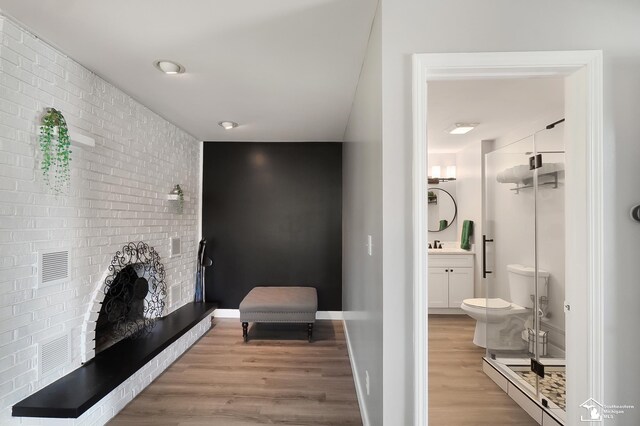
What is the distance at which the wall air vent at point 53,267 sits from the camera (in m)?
1.95

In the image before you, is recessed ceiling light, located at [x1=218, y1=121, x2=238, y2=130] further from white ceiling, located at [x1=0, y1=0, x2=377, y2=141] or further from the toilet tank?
the toilet tank

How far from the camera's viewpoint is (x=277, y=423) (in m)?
2.24

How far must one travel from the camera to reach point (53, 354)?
204 centimetres

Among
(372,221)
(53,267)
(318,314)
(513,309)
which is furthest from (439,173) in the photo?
(53,267)

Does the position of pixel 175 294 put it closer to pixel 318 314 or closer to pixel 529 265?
pixel 318 314

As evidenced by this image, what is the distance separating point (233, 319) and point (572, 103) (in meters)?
4.33

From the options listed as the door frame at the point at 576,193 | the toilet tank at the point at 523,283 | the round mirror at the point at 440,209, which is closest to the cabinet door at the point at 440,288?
the round mirror at the point at 440,209

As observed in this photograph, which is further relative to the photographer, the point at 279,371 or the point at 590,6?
the point at 279,371

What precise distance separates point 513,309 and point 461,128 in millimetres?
2067

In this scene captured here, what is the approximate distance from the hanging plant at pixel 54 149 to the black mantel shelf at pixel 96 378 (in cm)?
122

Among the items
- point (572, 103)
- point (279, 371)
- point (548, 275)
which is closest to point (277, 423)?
point (279, 371)

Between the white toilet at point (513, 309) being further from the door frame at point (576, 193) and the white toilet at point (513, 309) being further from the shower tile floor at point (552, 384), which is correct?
the door frame at point (576, 193)

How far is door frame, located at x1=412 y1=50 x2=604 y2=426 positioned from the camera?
142cm

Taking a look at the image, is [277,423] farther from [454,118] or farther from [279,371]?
[454,118]
